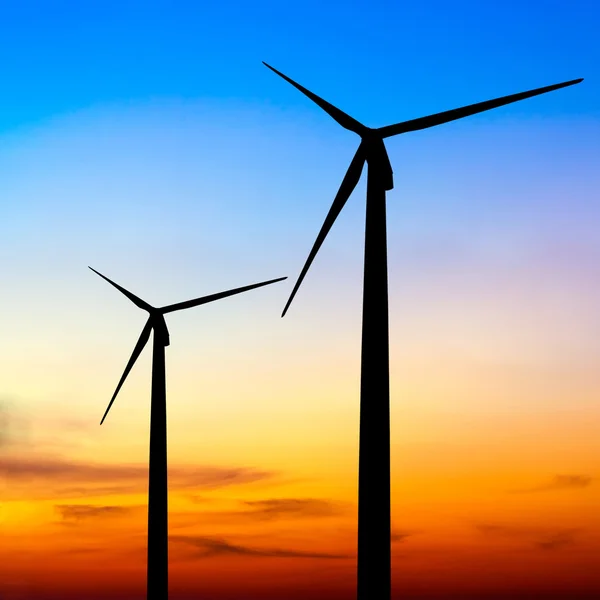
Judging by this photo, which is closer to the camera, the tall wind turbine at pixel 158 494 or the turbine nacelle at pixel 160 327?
the tall wind turbine at pixel 158 494

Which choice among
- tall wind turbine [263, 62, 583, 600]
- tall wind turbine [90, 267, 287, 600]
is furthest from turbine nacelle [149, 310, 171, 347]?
tall wind turbine [263, 62, 583, 600]

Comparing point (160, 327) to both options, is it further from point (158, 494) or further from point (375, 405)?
point (375, 405)

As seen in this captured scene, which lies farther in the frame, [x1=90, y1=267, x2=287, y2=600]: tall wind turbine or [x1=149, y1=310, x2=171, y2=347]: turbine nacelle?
[x1=149, y1=310, x2=171, y2=347]: turbine nacelle

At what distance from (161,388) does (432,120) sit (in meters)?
24.9

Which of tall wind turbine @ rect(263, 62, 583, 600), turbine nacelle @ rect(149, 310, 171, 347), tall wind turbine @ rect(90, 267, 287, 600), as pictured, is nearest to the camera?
tall wind turbine @ rect(263, 62, 583, 600)

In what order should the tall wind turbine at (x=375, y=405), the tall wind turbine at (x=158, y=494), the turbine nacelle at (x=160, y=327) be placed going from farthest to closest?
the turbine nacelle at (x=160, y=327) < the tall wind turbine at (x=158, y=494) < the tall wind turbine at (x=375, y=405)

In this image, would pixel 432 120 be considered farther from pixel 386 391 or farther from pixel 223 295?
pixel 223 295

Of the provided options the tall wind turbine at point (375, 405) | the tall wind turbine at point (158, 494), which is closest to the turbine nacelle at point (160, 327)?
the tall wind turbine at point (158, 494)

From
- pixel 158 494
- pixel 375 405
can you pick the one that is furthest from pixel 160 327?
pixel 375 405

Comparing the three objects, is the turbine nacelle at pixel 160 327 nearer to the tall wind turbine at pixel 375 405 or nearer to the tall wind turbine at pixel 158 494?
the tall wind turbine at pixel 158 494

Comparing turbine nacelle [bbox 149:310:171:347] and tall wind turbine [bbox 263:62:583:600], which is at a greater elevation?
turbine nacelle [bbox 149:310:171:347]

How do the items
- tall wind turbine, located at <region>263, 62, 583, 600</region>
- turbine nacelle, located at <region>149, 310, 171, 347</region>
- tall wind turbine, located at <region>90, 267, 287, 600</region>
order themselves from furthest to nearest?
1. turbine nacelle, located at <region>149, 310, 171, 347</region>
2. tall wind turbine, located at <region>90, 267, 287, 600</region>
3. tall wind turbine, located at <region>263, 62, 583, 600</region>

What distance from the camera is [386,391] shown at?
3559cm

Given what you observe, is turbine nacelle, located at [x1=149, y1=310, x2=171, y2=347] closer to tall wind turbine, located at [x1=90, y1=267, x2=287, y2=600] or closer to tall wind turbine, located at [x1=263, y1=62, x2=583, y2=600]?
tall wind turbine, located at [x1=90, y1=267, x2=287, y2=600]
